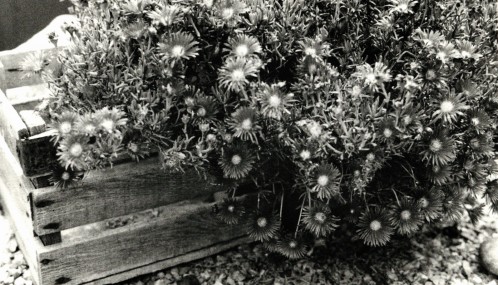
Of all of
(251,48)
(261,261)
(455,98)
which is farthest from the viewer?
(261,261)

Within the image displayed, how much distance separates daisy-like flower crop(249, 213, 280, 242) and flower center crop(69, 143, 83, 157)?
2.51 feet

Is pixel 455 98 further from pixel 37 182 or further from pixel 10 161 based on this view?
pixel 10 161

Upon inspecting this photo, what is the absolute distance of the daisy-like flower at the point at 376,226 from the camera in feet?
6.68

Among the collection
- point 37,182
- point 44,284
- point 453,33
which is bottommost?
point 44,284

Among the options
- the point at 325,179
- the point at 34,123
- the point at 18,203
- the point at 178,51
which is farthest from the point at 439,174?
the point at 18,203

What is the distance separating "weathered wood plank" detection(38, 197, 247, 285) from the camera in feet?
7.54

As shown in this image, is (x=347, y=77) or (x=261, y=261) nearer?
(x=347, y=77)

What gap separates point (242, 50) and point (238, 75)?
11 centimetres

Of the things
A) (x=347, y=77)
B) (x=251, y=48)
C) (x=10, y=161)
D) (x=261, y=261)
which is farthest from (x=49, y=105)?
(x=261, y=261)

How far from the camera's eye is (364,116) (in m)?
1.80

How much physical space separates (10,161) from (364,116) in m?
1.41

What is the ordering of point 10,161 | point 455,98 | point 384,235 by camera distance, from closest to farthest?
point 455,98 → point 384,235 → point 10,161

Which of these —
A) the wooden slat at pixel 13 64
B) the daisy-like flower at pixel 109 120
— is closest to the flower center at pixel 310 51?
the daisy-like flower at pixel 109 120

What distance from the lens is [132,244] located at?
7.93 feet
